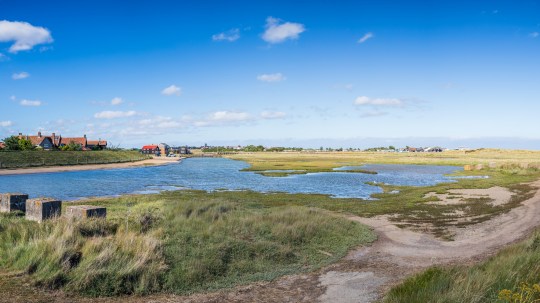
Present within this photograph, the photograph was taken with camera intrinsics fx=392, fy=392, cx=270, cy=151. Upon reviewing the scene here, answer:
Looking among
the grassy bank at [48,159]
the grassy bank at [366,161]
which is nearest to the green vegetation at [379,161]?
the grassy bank at [366,161]

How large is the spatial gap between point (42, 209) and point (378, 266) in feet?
45.8

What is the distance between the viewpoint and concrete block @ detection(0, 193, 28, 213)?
19.1 metres

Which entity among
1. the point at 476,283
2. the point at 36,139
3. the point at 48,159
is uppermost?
the point at 36,139

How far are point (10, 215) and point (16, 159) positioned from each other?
238 ft

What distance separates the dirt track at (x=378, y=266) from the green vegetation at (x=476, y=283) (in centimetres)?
151

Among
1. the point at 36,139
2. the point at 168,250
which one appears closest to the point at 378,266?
the point at 168,250

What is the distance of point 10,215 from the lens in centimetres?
1825

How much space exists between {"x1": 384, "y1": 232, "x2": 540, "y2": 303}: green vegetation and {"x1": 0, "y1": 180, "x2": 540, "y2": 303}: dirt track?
4.94 feet

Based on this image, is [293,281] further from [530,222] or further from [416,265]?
[530,222]

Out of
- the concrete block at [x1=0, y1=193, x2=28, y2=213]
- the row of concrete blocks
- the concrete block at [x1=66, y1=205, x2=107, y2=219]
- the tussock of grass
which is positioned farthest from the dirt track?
the concrete block at [x1=0, y1=193, x2=28, y2=213]

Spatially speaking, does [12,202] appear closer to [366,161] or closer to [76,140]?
[366,161]

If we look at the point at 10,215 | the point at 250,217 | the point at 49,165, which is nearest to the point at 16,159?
the point at 49,165

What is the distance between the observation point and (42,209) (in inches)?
656

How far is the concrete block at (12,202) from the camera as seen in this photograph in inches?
753
